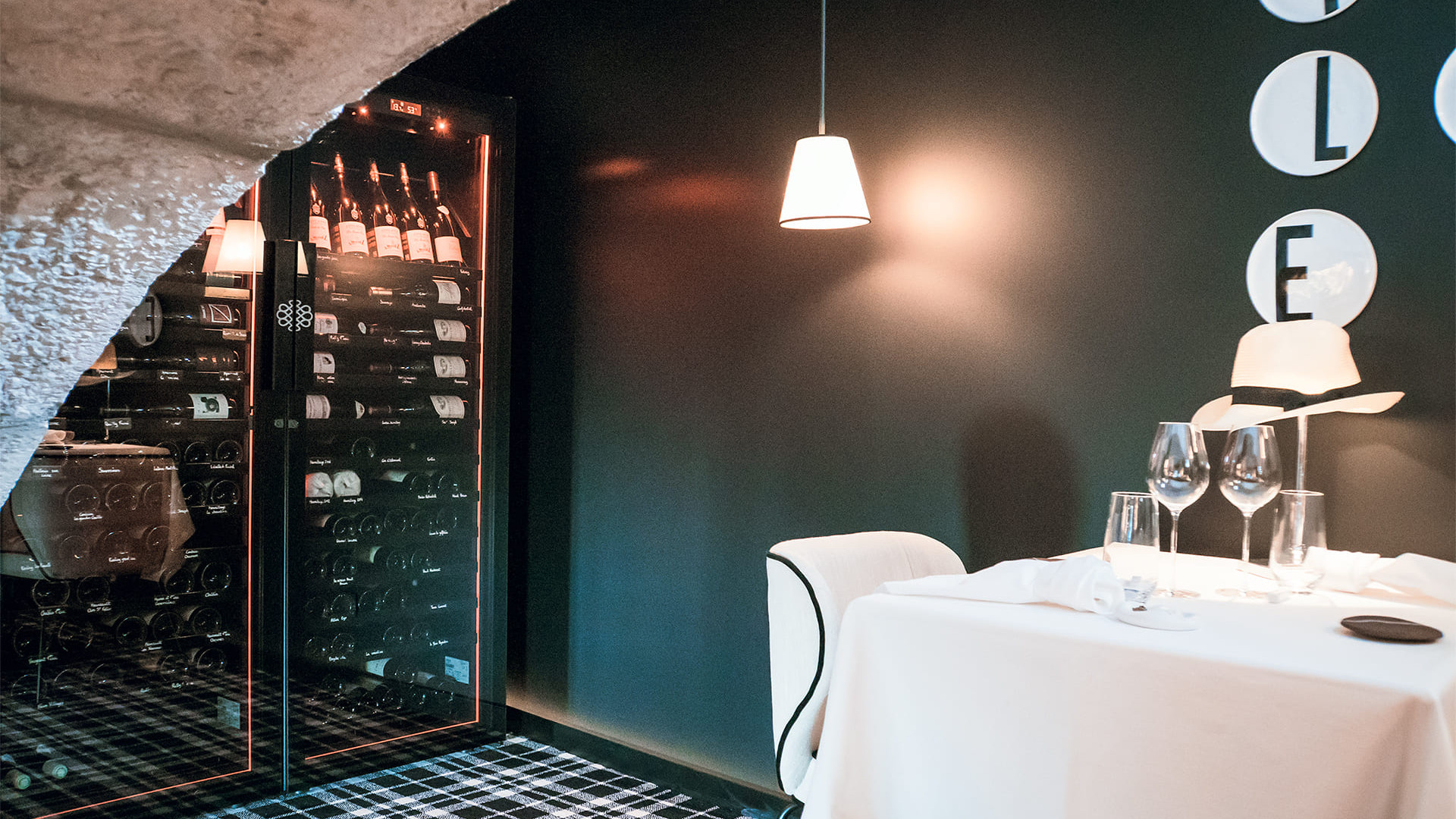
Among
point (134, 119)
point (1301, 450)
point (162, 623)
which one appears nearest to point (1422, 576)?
point (1301, 450)

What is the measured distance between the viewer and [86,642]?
3023 mm

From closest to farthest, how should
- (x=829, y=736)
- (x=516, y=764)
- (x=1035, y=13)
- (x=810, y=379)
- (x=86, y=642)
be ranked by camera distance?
(x=829, y=736) < (x=1035, y=13) < (x=86, y=642) < (x=810, y=379) < (x=516, y=764)

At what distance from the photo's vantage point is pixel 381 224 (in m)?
3.77

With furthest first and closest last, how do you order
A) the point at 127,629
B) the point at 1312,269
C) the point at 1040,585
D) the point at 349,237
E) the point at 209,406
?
the point at 349,237 → the point at 209,406 → the point at 127,629 → the point at 1312,269 → the point at 1040,585

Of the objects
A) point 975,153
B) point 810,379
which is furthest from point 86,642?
point 975,153

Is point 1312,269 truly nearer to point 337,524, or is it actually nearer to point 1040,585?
point 1040,585

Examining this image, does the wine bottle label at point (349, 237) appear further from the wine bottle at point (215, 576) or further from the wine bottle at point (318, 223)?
the wine bottle at point (215, 576)

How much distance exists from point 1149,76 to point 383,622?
311cm

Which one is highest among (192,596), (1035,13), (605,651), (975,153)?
(1035,13)

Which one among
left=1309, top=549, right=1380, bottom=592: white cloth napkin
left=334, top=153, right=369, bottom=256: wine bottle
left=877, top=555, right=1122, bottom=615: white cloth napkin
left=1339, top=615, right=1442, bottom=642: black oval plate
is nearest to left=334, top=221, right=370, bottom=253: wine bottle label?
left=334, top=153, right=369, bottom=256: wine bottle

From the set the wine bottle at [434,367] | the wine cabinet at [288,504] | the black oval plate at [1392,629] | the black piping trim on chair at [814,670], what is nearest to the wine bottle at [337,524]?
the wine cabinet at [288,504]

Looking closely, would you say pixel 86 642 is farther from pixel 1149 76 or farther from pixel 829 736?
pixel 1149 76

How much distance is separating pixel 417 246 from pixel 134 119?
327cm

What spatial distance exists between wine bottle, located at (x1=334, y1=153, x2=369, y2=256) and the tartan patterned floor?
6.06 feet
